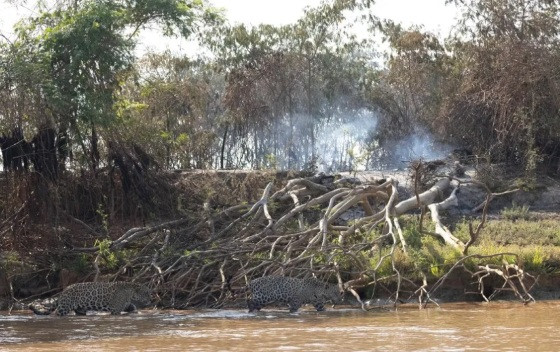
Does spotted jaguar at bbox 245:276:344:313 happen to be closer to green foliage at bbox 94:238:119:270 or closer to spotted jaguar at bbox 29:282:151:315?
spotted jaguar at bbox 29:282:151:315

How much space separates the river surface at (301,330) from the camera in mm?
11172

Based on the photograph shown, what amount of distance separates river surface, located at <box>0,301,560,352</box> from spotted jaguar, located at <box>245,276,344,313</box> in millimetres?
212

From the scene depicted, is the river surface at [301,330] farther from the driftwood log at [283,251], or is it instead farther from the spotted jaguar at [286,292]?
the driftwood log at [283,251]

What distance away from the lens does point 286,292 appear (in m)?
14.9

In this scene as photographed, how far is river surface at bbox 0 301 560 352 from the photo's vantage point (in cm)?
1117

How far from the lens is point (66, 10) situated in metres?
21.5

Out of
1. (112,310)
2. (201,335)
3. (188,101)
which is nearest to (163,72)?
(188,101)

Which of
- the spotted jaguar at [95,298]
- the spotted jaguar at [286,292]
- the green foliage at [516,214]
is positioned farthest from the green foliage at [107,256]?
the green foliage at [516,214]

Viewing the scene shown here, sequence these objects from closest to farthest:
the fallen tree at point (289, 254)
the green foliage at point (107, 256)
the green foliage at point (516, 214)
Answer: the fallen tree at point (289, 254), the green foliage at point (107, 256), the green foliage at point (516, 214)

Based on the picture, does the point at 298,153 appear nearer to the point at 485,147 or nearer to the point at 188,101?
the point at 188,101

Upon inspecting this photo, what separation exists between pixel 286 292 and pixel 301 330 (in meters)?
2.43

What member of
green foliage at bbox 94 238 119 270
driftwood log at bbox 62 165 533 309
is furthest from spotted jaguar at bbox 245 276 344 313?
green foliage at bbox 94 238 119 270

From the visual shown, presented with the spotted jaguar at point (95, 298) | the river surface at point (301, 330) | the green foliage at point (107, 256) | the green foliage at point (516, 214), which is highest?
the green foliage at point (516, 214)

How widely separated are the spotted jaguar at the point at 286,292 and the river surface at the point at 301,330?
8.4 inches
